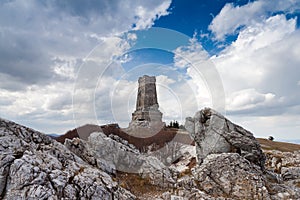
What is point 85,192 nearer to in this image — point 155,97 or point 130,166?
point 130,166

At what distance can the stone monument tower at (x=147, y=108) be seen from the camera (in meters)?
A: 71.3

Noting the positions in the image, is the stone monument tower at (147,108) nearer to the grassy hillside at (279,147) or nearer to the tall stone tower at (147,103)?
the tall stone tower at (147,103)

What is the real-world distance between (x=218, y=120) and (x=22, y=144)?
19404mm

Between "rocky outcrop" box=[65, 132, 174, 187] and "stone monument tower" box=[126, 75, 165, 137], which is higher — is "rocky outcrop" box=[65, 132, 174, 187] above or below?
below

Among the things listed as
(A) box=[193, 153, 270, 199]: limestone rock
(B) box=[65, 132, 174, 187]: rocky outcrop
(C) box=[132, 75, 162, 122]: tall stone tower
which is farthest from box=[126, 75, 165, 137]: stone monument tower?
(A) box=[193, 153, 270, 199]: limestone rock

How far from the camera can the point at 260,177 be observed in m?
19.0

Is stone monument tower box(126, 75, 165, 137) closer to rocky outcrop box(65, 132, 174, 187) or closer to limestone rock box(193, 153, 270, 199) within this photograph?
rocky outcrop box(65, 132, 174, 187)

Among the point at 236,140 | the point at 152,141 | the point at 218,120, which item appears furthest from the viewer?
the point at 152,141

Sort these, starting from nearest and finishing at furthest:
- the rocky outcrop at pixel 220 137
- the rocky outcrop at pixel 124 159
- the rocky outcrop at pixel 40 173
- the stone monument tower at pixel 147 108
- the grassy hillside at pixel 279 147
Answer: the rocky outcrop at pixel 40 173, the rocky outcrop at pixel 124 159, the rocky outcrop at pixel 220 137, the grassy hillside at pixel 279 147, the stone monument tower at pixel 147 108

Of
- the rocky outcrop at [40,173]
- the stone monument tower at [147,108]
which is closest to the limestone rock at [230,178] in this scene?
the rocky outcrop at [40,173]

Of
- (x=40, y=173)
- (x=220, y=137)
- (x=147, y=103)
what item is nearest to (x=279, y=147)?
(x=147, y=103)

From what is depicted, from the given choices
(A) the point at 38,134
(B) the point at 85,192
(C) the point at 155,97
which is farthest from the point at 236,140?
(C) the point at 155,97

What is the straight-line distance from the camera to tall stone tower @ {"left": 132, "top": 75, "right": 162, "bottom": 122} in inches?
2884

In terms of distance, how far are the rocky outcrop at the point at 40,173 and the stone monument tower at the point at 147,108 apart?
53716mm
